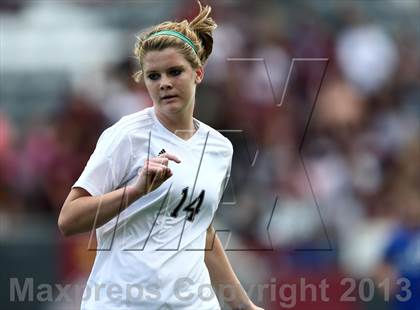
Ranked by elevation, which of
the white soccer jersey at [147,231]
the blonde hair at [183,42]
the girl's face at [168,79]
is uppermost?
the blonde hair at [183,42]

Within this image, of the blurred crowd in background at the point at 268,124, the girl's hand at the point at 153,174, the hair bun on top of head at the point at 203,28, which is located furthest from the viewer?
the blurred crowd in background at the point at 268,124

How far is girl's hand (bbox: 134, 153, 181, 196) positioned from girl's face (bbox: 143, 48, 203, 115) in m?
0.37

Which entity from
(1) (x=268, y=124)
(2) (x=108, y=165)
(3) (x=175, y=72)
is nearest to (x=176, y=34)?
(3) (x=175, y=72)

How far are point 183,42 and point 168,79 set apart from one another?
20 cm

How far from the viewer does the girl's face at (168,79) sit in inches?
192

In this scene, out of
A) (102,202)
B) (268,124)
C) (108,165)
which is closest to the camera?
(102,202)

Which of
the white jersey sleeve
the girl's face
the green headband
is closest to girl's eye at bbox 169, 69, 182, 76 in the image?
the girl's face

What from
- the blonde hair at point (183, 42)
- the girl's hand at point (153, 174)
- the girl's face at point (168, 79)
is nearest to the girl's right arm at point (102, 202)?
the girl's hand at point (153, 174)

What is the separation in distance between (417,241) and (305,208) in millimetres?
1539

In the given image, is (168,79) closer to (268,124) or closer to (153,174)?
(153,174)

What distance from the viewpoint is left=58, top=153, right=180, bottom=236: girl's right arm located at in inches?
180

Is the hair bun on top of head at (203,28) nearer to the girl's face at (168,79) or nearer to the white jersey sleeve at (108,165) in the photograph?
the girl's face at (168,79)

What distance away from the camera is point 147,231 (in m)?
4.91

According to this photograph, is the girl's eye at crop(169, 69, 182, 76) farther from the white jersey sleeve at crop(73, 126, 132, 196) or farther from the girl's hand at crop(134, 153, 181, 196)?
the girl's hand at crop(134, 153, 181, 196)
